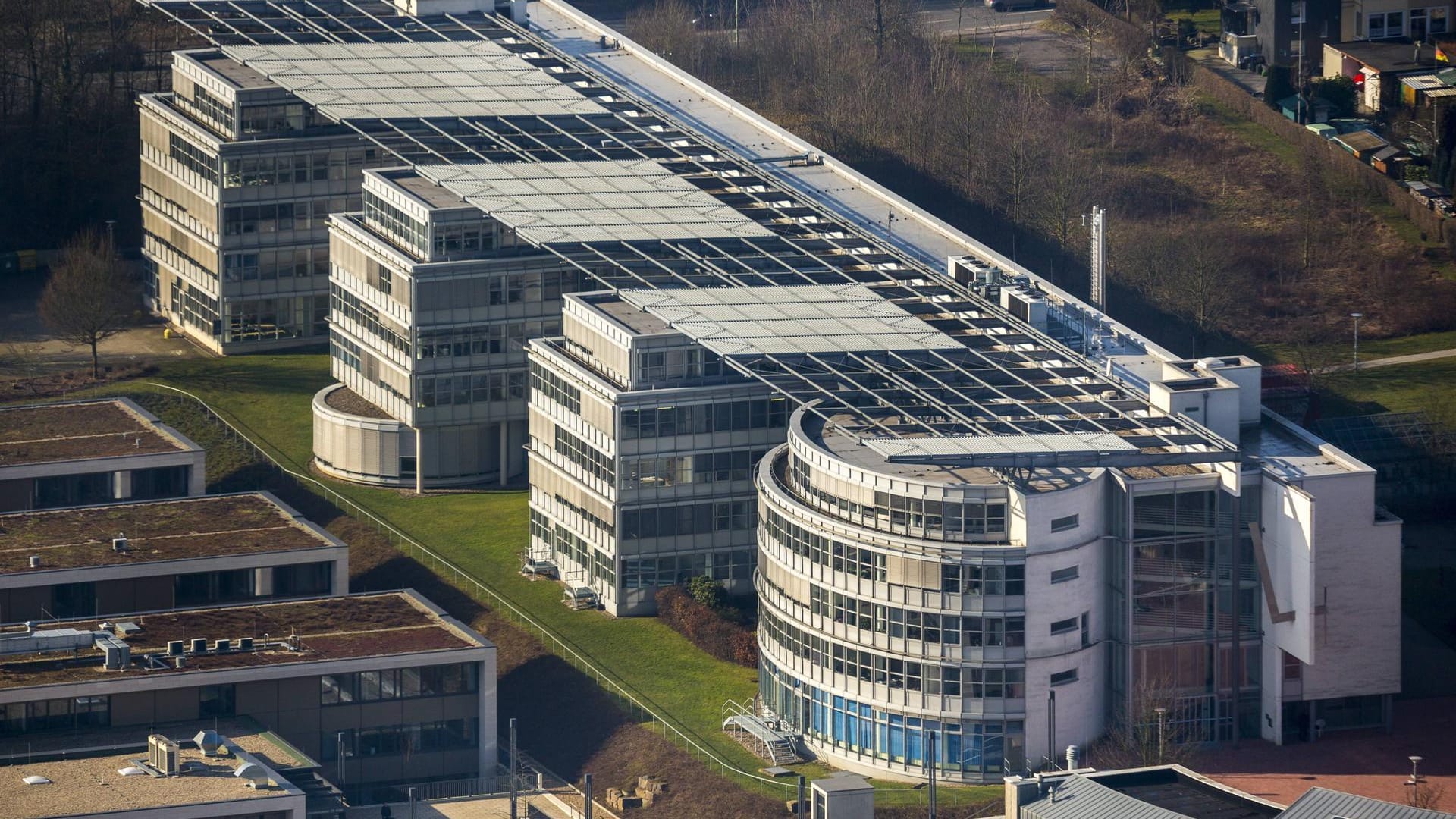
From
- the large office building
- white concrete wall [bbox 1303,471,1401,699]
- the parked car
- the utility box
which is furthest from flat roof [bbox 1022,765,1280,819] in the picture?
the parked car

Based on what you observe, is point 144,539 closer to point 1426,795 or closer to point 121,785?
point 121,785

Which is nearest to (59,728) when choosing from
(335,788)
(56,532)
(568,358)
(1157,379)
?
(335,788)

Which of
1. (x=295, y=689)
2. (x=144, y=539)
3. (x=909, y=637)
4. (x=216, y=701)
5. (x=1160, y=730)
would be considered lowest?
(x=1160, y=730)

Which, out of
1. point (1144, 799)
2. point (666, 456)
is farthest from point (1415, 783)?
point (666, 456)

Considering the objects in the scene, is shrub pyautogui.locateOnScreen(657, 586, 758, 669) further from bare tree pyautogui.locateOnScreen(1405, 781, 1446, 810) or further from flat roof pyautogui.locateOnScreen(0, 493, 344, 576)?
bare tree pyautogui.locateOnScreen(1405, 781, 1446, 810)

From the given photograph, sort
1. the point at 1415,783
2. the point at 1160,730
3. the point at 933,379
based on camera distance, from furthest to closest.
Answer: the point at 933,379 → the point at 1160,730 → the point at 1415,783

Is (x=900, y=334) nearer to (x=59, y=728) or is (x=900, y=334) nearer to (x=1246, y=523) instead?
(x=1246, y=523)

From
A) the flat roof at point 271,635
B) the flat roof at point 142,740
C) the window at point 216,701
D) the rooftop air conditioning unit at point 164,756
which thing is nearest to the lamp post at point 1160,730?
the flat roof at point 271,635
